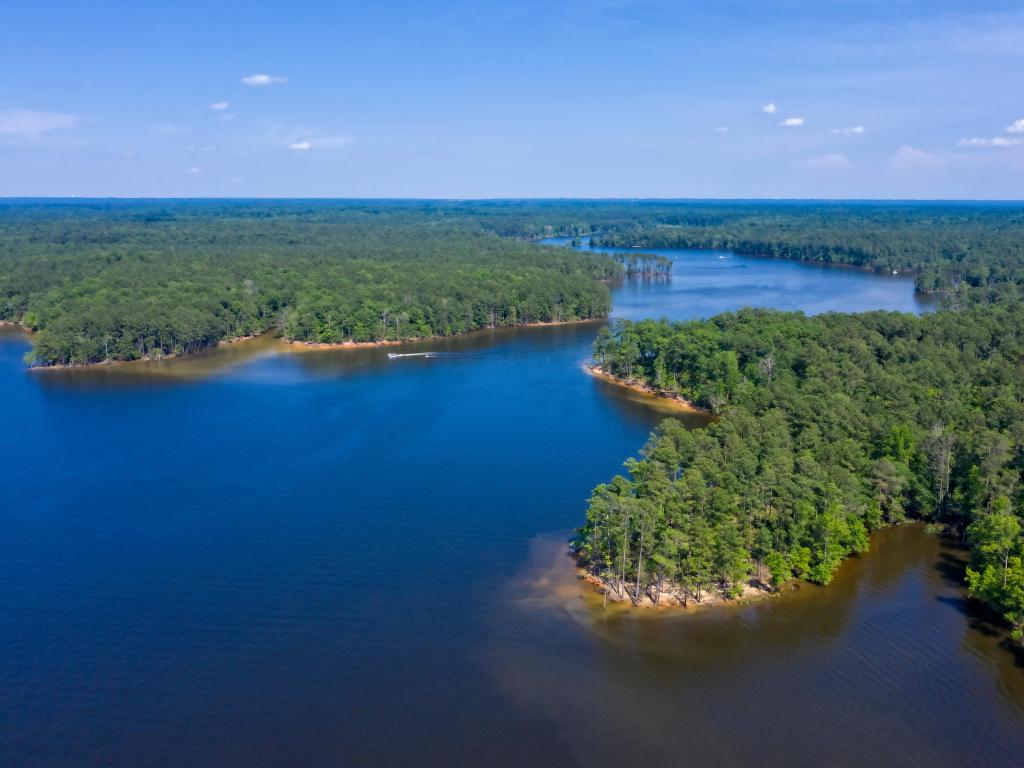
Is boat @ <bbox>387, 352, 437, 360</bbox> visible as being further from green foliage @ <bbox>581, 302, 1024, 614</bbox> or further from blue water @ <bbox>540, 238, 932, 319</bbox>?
green foliage @ <bbox>581, 302, 1024, 614</bbox>

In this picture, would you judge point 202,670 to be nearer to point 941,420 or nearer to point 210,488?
point 210,488

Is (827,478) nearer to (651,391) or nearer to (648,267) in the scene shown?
(651,391)

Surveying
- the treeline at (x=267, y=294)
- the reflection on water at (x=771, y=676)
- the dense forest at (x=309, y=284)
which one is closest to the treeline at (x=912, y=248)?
the dense forest at (x=309, y=284)

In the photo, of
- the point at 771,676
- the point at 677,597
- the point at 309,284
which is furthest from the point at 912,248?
the point at 771,676

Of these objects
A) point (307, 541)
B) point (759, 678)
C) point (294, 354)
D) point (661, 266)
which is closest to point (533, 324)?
point (294, 354)

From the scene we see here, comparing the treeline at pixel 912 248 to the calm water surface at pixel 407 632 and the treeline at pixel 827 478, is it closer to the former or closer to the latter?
the treeline at pixel 827 478

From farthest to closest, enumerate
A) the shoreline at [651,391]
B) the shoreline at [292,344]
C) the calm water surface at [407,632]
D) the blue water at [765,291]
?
1. the blue water at [765,291]
2. the shoreline at [292,344]
3. the shoreline at [651,391]
4. the calm water surface at [407,632]

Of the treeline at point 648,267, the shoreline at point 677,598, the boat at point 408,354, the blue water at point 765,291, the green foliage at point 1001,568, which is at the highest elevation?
the treeline at point 648,267
